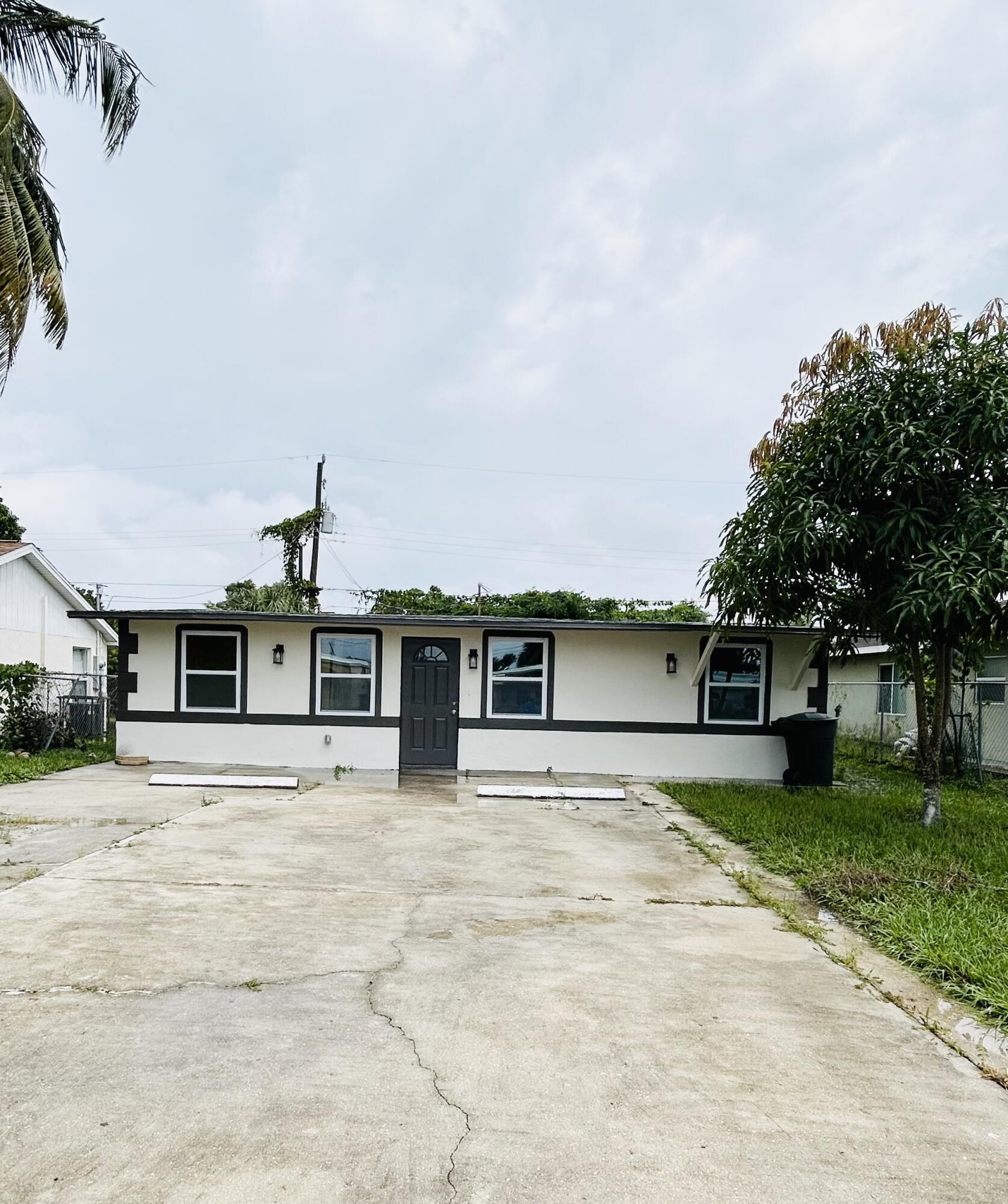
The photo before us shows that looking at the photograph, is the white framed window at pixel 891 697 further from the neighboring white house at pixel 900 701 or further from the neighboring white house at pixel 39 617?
the neighboring white house at pixel 39 617

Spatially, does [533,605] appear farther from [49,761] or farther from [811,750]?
[49,761]

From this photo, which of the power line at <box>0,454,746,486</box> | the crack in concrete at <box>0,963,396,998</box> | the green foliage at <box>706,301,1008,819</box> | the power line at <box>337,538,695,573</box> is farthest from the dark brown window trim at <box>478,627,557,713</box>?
the power line at <box>337,538,695,573</box>

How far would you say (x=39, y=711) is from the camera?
533 inches

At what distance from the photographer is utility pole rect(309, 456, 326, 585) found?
25753 millimetres

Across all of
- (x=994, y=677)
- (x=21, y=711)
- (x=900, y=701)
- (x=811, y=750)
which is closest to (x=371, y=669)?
(x=21, y=711)

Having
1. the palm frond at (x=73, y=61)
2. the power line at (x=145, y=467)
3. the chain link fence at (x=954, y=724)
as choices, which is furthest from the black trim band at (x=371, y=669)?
the power line at (x=145, y=467)

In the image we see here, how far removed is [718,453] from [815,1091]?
20597mm

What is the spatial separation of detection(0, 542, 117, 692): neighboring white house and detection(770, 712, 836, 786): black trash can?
13.5m

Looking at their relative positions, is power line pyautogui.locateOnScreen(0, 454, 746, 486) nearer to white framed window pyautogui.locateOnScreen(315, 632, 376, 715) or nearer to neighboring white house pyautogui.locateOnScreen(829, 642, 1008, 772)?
neighboring white house pyautogui.locateOnScreen(829, 642, 1008, 772)

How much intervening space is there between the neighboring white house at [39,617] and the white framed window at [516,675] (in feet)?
29.9

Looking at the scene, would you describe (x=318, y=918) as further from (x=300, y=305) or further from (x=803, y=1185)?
(x=300, y=305)

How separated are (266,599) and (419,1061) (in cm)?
1972

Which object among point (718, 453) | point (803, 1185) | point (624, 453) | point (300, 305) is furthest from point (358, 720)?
point (624, 453)

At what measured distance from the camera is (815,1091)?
303 cm
